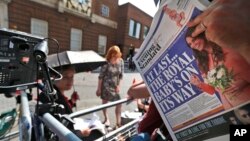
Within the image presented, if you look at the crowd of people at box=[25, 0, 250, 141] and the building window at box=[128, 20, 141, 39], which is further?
the building window at box=[128, 20, 141, 39]

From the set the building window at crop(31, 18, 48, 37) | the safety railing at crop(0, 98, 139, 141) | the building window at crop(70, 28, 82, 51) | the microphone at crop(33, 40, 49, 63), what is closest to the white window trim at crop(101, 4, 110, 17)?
the building window at crop(70, 28, 82, 51)

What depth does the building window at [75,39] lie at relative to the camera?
1906 cm

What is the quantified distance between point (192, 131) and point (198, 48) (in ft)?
0.90

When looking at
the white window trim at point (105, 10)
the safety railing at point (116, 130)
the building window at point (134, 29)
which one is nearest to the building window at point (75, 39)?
the white window trim at point (105, 10)

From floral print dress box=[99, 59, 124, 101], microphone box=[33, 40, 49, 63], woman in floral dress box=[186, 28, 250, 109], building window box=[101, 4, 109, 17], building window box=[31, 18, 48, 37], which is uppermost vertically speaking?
building window box=[101, 4, 109, 17]

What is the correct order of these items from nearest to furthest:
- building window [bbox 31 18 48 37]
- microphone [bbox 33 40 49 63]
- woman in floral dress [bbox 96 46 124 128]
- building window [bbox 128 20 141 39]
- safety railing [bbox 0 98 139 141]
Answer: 1. microphone [bbox 33 40 49 63]
2. safety railing [bbox 0 98 139 141]
3. woman in floral dress [bbox 96 46 124 128]
4. building window [bbox 31 18 48 37]
5. building window [bbox 128 20 141 39]

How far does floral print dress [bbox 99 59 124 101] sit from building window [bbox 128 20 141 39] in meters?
21.9

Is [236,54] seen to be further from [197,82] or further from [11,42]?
[11,42]

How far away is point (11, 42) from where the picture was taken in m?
1.56

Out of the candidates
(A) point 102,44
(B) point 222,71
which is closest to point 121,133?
(B) point 222,71

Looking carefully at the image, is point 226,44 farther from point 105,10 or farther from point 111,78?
point 105,10

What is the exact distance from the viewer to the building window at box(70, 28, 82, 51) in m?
19.1

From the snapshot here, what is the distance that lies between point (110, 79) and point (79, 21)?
1573 centimetres

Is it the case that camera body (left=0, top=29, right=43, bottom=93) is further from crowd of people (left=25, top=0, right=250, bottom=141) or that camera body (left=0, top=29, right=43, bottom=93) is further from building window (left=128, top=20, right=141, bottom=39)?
building window (left=128, top=20, right=141, bottom=39)
